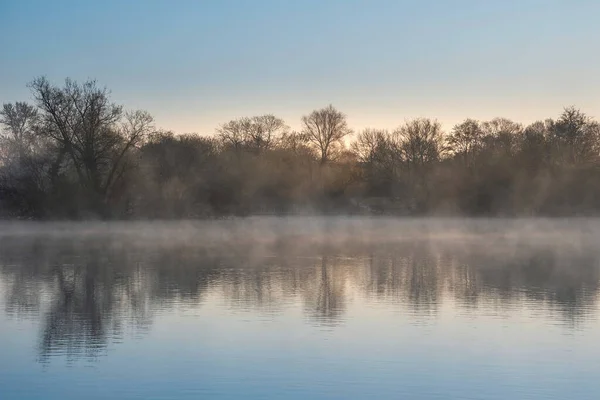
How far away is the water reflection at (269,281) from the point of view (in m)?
13.4

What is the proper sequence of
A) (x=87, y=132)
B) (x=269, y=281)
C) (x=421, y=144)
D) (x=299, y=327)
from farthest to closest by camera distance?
(x=421, y=144) → (x=87, y=132) → (x=269, y=281) → (x=299, y=327)

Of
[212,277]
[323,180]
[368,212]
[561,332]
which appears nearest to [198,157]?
[323,180]

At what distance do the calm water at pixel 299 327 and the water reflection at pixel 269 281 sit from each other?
0.19 feet

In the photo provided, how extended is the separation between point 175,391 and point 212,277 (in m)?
10.4

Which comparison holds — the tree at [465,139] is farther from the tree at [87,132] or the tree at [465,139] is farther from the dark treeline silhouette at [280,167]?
the tree at [87,132]

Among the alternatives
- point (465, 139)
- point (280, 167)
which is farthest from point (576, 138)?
point (280, 167)

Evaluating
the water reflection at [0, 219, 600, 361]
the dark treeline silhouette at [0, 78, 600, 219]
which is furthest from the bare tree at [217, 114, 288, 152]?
the water reflection at [0, 219, 600, 361]

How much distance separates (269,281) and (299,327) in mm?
5820

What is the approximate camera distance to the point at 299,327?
12172 mm

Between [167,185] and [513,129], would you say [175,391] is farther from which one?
[513,129]

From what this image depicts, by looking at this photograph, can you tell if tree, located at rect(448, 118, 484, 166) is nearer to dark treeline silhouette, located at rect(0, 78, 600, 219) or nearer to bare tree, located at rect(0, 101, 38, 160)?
dark treeline silhouette, located at rect(0, 78, 600, 219)

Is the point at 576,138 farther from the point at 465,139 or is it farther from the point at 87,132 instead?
the point at 87,132

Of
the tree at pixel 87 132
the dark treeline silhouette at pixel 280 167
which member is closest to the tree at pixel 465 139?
the dark treeline silhouette at pixel 280 167

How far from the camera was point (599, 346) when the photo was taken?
35.2ft
